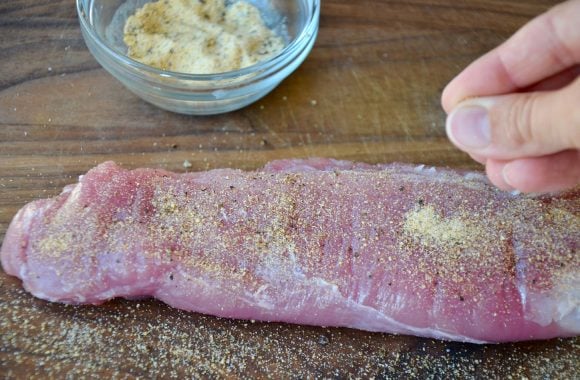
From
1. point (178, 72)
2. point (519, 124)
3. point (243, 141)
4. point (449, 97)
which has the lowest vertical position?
point (243, 141)

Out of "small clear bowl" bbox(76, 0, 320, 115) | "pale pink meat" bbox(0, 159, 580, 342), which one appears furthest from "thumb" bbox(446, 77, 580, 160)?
"small clear bowl" bbox(76, 0, 320, 115)

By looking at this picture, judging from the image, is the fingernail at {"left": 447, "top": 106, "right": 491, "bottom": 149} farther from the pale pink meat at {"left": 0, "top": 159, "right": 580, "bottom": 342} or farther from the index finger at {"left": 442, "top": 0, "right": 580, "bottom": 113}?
the pale pink meat at {"left": 0, "top": 159, "right": 580, "bottom": 342}

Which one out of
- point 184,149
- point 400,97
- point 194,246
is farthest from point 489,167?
point 184,149

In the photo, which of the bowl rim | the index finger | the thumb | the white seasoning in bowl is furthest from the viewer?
the white seasoning in bowl

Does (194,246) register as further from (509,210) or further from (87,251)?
(509,210)

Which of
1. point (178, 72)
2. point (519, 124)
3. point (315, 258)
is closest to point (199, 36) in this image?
point (178, 72)

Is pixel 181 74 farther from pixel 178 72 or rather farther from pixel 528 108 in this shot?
pixel 528 108
